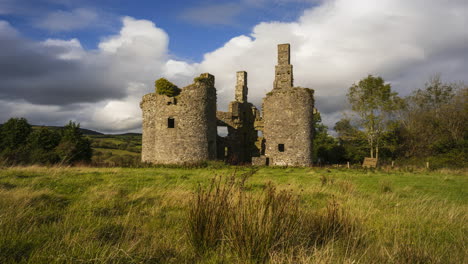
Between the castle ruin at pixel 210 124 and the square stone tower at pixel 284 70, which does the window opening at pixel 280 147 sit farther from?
the square stone tower at pixel 284 70

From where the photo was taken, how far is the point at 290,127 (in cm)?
2194

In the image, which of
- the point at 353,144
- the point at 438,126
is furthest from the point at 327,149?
the point at 438,126

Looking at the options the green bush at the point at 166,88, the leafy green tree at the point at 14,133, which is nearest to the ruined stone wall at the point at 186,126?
the green bush at the point at 166,88

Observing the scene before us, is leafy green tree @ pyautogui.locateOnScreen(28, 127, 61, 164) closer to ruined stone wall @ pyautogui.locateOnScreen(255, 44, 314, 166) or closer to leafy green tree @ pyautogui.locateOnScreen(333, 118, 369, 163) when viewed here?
ruined stone wall @ pyautogui.locateOnScreen(255, 44, 314, 166)

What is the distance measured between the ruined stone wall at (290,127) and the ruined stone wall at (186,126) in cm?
505

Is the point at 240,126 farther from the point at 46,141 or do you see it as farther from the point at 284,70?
the point at 46,141

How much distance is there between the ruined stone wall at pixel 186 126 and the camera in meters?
20.2

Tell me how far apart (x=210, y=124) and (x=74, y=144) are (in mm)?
14907

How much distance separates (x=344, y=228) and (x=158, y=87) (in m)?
19.6

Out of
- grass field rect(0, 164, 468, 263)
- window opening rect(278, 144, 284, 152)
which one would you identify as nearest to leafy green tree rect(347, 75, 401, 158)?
window opening rect(278, 144, 284, 152)

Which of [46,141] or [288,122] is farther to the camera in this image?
[46,141]

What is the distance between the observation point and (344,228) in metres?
3.92

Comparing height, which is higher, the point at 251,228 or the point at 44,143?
the point at 44,143

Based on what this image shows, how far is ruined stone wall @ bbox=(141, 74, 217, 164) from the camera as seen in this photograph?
20156mm
